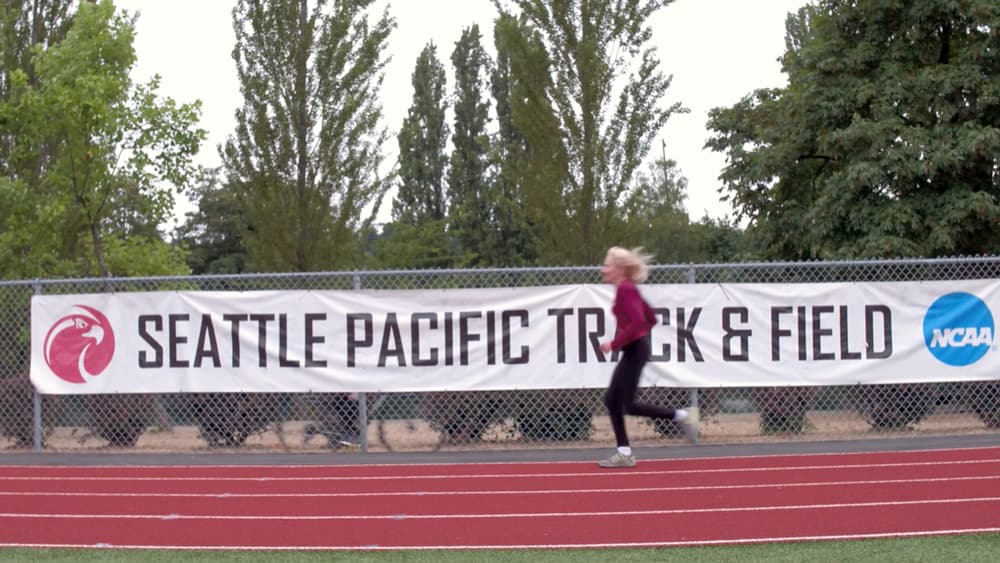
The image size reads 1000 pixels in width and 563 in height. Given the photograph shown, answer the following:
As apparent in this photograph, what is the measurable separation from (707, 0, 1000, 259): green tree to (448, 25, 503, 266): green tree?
87.5 feet

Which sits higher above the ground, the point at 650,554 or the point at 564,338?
the point at 564,338

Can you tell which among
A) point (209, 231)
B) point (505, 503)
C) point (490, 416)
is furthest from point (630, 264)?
point (209, 231)

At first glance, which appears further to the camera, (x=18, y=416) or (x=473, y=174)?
(x=473, y=174)

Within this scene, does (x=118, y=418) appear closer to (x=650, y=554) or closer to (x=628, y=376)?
(x=628, y=376)

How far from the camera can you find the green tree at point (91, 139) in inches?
640

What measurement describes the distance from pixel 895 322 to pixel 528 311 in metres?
3.82

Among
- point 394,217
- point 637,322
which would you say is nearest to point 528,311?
point 637,322

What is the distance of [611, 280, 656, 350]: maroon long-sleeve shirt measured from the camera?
9.62m

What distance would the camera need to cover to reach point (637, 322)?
9609 mm

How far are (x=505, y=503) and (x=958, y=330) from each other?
19.4 ft

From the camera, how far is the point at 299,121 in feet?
61.9

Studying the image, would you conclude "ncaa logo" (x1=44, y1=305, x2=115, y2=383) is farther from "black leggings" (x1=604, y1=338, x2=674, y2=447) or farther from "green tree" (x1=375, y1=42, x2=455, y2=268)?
"green tree" (x1=375, y1=42, x2=455, y2=268)

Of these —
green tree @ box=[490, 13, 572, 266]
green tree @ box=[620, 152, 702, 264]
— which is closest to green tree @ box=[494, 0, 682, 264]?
green tree @ box=[490, 13, 572, 266]

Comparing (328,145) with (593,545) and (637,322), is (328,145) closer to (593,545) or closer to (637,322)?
(637,322)
